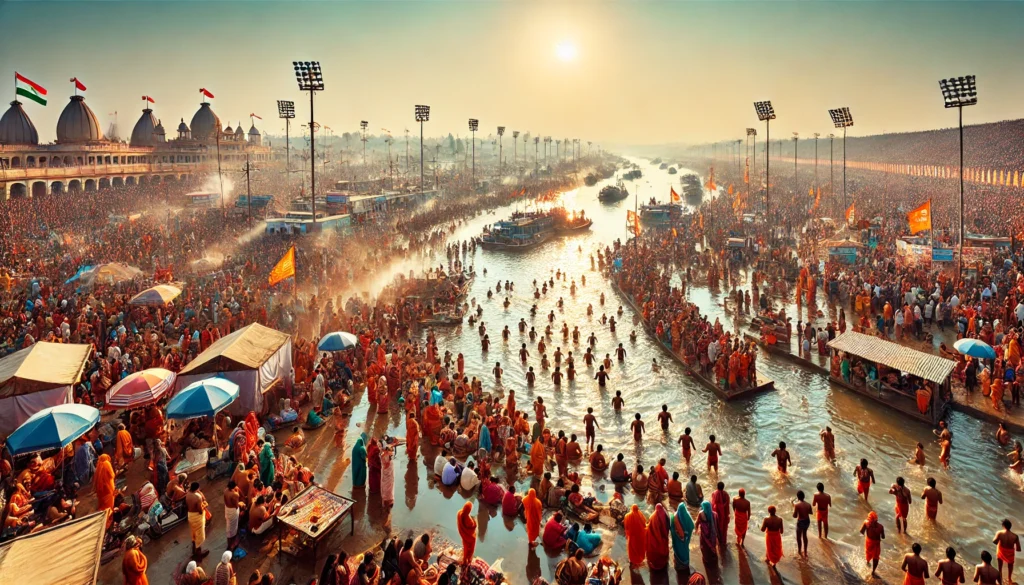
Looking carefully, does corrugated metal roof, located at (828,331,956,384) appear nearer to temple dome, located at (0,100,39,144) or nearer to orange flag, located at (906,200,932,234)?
orange flag, located at (906,200,932,234)

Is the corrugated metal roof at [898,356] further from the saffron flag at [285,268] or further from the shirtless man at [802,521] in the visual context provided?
the saffron flag at [285,268]

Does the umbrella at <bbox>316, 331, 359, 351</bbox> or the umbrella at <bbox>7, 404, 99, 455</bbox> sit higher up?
the umbrella at <bbox>316, 331, 359, 351</bbox>

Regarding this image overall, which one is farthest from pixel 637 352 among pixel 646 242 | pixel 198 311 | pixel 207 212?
pixel 207 212

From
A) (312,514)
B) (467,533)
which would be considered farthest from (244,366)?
(467,533)

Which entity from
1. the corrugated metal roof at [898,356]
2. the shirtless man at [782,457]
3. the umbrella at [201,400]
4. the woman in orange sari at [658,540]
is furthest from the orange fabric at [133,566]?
the corrugated metal roof at [898,356]

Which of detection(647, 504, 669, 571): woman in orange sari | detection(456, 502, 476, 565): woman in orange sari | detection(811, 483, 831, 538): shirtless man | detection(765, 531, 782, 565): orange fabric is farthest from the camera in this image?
detection(811, 483, 831, 538): shirtless man

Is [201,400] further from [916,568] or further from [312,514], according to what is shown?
[916,568]

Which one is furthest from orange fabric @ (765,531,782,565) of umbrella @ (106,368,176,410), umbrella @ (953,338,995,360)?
umbrella @ (106,368,176,410)
